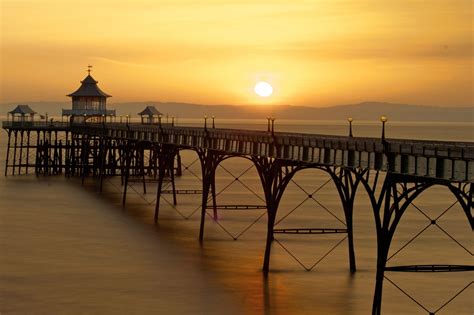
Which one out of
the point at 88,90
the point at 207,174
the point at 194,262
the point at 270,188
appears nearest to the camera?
the point at 270,188

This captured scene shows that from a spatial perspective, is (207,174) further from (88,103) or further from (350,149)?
(88,103)

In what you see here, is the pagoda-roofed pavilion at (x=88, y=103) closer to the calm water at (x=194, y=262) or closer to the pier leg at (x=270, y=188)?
the calm water at (x=194, y=262)

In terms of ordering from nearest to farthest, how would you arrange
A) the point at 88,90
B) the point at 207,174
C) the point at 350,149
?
the point at 350,149, the point at 207,174, the point at 88,90

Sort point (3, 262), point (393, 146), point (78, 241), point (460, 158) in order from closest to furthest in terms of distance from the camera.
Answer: point (460, 158) → point (393, 146) → point (3, 262) → point (78, 241)

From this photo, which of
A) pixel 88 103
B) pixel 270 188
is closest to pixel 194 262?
pixel 270 188

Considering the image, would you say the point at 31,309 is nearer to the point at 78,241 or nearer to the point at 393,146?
the point at 393,146

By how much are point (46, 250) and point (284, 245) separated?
414 inches

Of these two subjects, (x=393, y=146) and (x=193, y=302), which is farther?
(x=193, y=302)

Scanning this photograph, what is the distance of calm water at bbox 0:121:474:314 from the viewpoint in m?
34.5

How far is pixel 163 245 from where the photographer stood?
159 ft

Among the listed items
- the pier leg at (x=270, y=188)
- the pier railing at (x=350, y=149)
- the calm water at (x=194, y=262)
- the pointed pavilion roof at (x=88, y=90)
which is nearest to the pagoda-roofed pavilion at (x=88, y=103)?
the pointed pavilion roof at (x=88, y=90)

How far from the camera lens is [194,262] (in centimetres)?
4306

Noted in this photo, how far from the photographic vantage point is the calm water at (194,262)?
34.5 m

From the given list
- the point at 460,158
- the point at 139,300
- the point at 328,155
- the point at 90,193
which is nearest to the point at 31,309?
the point at 139,300
